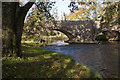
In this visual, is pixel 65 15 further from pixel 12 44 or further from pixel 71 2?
pixel 12 44

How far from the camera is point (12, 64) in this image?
22.3 ft

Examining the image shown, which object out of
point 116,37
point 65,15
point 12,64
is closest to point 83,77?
point 12,64

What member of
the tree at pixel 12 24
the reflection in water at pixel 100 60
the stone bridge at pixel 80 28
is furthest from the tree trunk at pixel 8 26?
the stone bridge at pixel 80 28

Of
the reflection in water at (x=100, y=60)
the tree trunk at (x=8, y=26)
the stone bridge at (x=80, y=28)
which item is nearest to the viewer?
the tree trunk at (x=8, y=26)

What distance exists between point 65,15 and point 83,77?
47757 millimetres

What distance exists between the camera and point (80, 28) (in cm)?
3181

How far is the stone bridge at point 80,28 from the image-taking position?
31.1 meters

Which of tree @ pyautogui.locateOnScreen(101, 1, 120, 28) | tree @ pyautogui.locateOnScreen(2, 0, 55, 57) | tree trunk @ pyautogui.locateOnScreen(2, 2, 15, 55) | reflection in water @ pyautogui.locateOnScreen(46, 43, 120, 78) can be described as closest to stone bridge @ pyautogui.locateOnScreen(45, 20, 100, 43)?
tree @ pyautogui.locateOnScreen(101, 1, 120, 28)

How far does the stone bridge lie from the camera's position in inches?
1224

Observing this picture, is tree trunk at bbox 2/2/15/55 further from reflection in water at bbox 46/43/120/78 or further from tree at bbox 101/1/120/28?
tree at bbox 101/1/120/28

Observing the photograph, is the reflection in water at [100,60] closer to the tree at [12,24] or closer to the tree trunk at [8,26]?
the tree at [12,24]

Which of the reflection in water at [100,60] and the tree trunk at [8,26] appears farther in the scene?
the reflection in water at [100,60]

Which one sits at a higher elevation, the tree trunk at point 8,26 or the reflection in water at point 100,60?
the tree trunk at point 8,26

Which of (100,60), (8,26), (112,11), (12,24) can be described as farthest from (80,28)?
(8,26)
